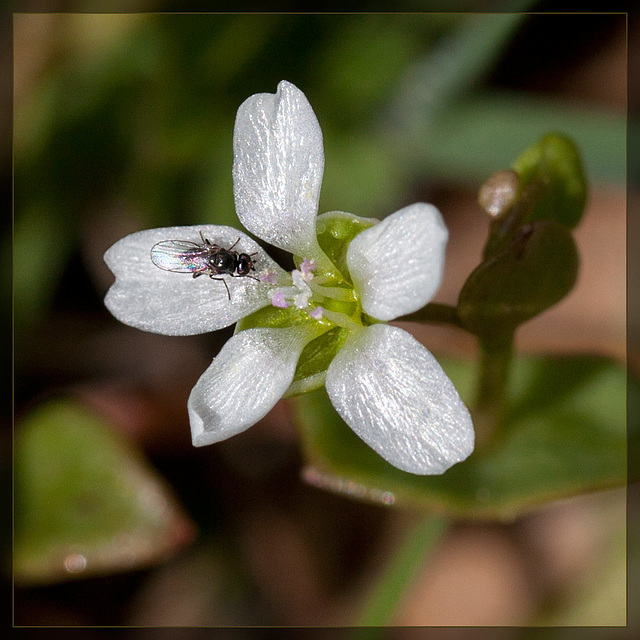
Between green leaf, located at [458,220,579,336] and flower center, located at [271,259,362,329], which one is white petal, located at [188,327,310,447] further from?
green leaf, located at [458,220,579,336]

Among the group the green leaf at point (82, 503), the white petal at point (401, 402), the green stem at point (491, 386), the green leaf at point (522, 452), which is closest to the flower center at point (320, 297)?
the white petal at point (401, 402)

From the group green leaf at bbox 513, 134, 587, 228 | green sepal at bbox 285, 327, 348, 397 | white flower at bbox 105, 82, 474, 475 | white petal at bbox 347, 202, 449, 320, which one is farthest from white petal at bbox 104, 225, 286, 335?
green leaf at bbox 513, 134, 587, 228

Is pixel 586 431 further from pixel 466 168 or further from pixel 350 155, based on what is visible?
pixel 350 155

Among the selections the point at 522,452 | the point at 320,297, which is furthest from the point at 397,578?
the point at 320,297

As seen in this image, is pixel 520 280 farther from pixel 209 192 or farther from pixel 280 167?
pixel 209 192

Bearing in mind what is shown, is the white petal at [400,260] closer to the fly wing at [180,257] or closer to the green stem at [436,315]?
the green stem at [436,315]

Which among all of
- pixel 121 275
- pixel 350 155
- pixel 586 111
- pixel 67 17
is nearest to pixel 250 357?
pixel 121 275
